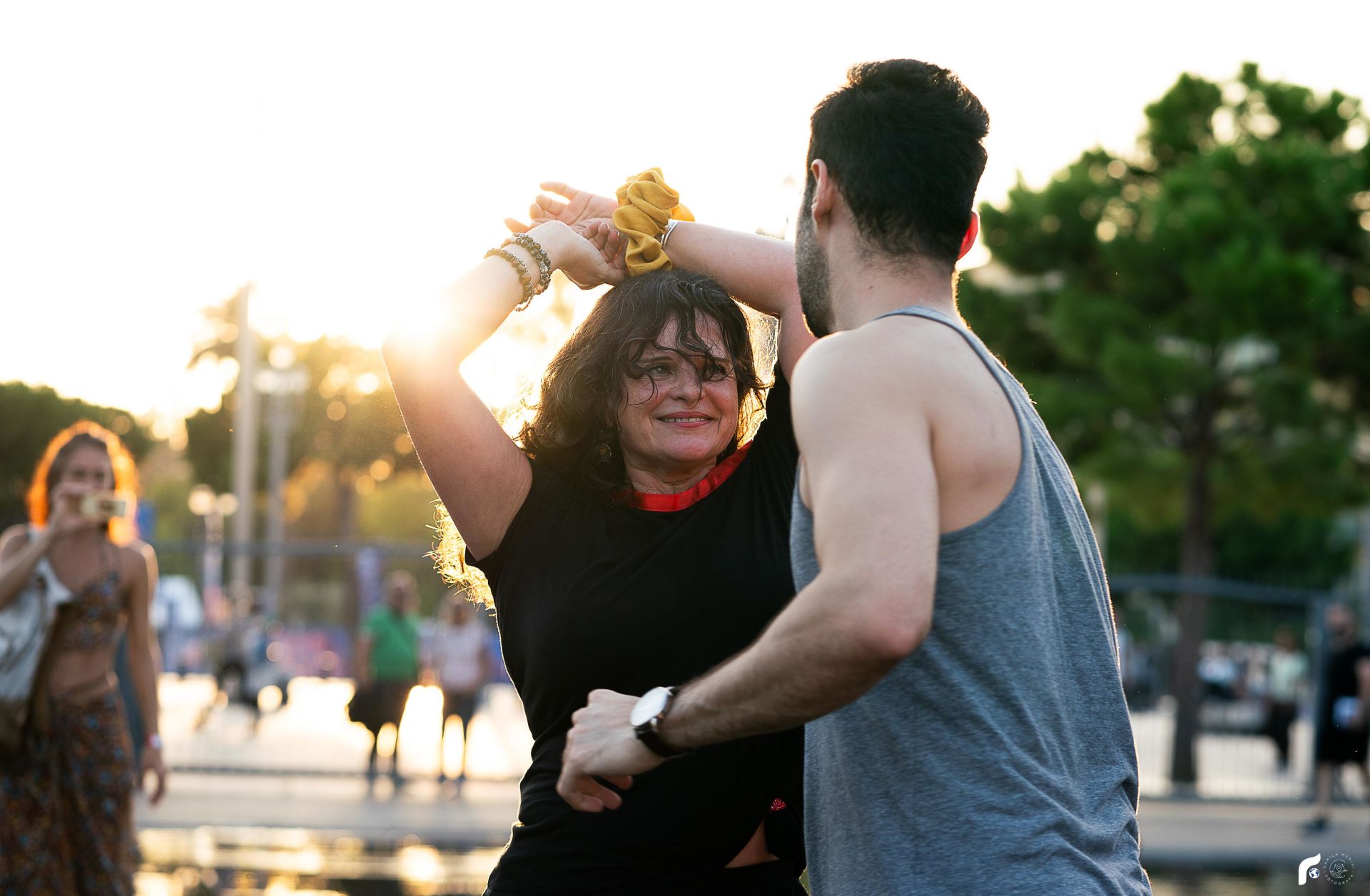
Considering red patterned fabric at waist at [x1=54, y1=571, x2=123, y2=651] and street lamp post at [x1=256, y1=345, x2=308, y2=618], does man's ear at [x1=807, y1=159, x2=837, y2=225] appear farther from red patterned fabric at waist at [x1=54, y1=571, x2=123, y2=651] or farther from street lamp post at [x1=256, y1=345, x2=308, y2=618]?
street lamp post at [x1=256, y1=345, x2=308, y2=618]

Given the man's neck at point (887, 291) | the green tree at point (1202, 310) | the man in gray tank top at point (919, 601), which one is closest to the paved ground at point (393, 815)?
the green tree at point (1202, 310)

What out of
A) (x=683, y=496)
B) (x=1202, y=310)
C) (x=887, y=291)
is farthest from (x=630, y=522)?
(x=1202, y=310)

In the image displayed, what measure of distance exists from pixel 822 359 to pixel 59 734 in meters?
4.10

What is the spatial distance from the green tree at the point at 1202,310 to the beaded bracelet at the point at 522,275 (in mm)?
13157

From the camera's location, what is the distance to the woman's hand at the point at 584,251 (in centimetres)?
286

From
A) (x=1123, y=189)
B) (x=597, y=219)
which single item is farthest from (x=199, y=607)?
(x=597, y=219)

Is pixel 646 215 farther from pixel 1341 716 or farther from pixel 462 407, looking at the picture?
pixel 1341 716

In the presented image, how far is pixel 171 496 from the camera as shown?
66688mm

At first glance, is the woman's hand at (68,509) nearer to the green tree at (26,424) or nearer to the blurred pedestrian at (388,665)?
the blurred pedestrian at (388,665)

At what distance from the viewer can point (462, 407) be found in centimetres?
251

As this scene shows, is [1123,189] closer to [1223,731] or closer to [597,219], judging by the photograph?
[1223,731]

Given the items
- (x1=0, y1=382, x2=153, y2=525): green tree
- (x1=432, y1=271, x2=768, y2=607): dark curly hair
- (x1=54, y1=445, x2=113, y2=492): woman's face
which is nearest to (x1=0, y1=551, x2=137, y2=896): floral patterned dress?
(x1=54, y1=445, x2=113, y2=492): woman's face

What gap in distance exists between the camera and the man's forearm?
1.75 metres

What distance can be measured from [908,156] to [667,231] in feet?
3.77
